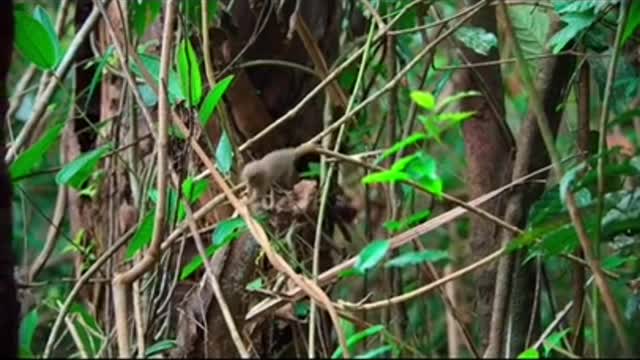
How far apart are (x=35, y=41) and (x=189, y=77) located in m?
0.21

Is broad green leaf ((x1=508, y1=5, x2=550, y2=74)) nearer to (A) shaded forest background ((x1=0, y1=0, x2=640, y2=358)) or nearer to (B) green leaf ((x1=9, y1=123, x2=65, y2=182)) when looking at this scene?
(A) shaded forest background ((x1=0, y1=0, x2=640, y2=358))

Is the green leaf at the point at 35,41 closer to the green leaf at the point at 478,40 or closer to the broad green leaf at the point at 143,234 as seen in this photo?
the broad green leaf at the point at 143,234

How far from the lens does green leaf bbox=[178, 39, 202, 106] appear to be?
1.01 meters

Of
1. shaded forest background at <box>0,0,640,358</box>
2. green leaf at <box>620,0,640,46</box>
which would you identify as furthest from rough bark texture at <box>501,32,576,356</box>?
green leaf at <box>620,0,640,46</box>

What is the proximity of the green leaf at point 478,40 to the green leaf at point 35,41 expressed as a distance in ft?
1.55

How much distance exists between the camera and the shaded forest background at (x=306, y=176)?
2.86 feet

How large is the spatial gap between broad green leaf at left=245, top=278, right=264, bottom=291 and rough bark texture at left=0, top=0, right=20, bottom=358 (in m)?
0.47

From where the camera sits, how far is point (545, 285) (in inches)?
57.6

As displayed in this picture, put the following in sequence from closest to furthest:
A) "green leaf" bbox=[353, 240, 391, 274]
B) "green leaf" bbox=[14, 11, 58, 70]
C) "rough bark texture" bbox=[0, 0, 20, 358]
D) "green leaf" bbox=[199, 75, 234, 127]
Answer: "rough bark texture" bbox=[0, 0, 20, 358]
"green leaf" bbox=[353, 240, 391, 274]
"green leaf" bbox=[199, 75, 234, 127]
"green leaf" bbox=[14, 11, 58, 70]

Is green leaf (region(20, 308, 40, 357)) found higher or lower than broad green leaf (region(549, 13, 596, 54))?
lower

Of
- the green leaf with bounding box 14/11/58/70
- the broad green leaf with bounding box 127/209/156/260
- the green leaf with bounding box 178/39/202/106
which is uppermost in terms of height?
the green leaf with bounding box 14/11/58/70

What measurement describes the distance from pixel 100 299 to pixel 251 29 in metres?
0.42

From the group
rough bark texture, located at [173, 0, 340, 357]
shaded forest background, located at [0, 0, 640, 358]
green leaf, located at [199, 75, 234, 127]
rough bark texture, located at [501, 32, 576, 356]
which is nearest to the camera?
shaded forest background, located at [0, 0, 640, 358]

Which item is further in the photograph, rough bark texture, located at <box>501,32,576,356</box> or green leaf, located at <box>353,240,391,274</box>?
rough bark texture, located at <box>501,32,576,356</box>
